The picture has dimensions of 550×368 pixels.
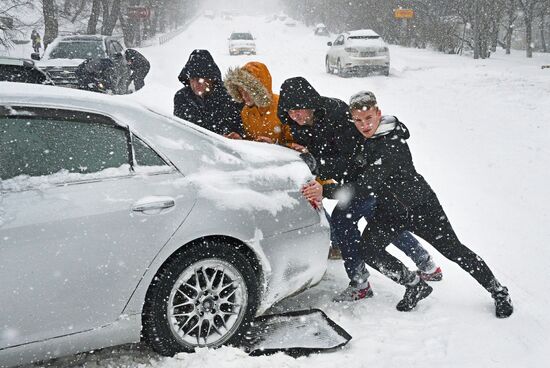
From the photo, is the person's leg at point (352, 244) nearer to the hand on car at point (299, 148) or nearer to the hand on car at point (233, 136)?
the hand on car at point (299, 148)

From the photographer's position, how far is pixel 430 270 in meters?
4.55

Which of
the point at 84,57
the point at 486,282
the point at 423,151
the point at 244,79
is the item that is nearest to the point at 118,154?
the point at 244,79

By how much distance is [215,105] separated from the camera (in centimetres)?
495

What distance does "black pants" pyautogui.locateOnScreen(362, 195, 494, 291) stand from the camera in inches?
155

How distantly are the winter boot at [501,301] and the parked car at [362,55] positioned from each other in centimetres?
1732

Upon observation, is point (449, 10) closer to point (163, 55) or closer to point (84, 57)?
point (163, 55)

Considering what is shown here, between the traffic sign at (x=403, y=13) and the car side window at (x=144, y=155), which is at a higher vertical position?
the traffic sign at (x=403, y=13)

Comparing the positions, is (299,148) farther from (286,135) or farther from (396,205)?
(396,205)

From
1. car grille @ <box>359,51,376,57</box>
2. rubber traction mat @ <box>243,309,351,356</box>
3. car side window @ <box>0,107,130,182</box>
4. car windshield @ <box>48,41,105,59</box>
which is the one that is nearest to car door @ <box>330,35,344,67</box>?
car grille @ <box>359,51,376,57</box>

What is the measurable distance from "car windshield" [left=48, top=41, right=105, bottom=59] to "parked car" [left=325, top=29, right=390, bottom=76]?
9178mm

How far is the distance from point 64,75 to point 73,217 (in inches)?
479

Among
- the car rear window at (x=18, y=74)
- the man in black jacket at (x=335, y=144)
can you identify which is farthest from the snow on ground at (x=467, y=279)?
the car rear window at (x=18, y=74)

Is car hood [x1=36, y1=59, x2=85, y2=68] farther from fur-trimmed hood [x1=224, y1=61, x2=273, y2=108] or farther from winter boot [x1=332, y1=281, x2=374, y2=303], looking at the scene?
winter boot [x1=332, y1=281, x2=374, y2=303]

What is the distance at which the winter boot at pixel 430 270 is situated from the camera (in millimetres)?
4523
